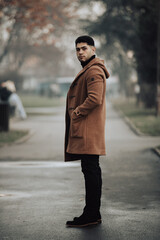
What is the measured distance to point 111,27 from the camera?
28766 millimetres

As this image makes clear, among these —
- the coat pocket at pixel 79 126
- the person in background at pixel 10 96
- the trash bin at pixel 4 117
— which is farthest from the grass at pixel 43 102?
the coat pocket at pixel 79 126

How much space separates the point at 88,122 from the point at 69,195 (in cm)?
187

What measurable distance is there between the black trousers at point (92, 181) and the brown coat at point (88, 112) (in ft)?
0.32

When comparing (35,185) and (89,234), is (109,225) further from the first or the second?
(35,185)

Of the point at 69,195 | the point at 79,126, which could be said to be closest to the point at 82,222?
the point at 79,126

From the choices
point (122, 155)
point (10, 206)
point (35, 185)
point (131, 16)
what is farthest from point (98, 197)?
point (131, 16)

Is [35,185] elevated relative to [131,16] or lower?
lower

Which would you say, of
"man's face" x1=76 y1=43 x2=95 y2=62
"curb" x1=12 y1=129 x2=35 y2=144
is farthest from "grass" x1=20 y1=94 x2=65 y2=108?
"man's face" x1=76 y1=43 x2=95 y2=62

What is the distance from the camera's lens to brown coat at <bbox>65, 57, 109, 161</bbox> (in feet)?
16.1

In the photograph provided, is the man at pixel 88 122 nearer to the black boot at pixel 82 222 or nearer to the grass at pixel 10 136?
the black boot at pixel 82 222

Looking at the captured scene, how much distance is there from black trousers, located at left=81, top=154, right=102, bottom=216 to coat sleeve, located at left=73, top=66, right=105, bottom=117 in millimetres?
462

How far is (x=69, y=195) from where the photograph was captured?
21.6 ft

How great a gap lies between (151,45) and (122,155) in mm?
13099

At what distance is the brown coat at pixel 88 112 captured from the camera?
193 inches
